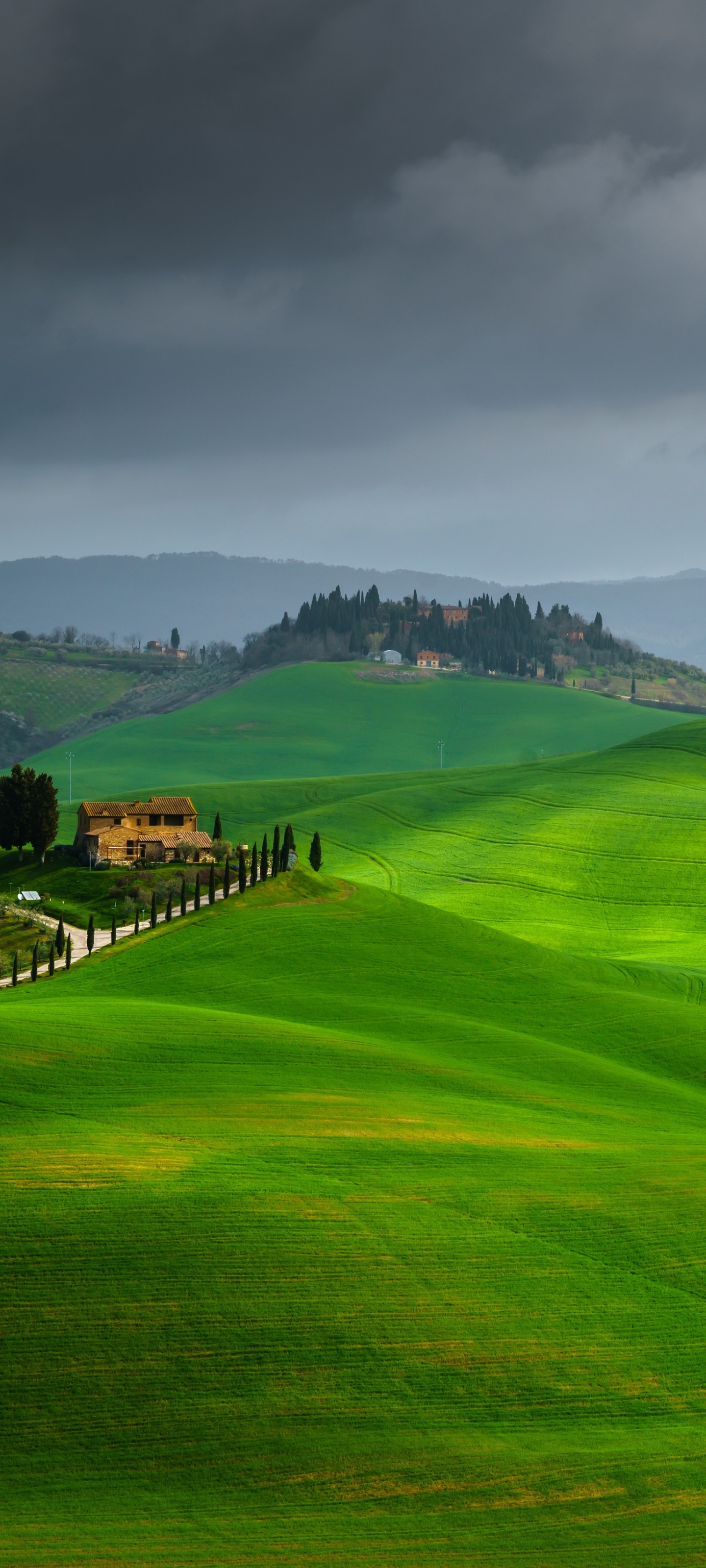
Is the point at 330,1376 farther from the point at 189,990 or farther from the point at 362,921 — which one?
the point at 362,921

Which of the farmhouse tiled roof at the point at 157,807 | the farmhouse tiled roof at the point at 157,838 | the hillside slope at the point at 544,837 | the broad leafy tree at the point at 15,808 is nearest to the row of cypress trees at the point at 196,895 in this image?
the farmhouse tiled roof at the point at 157,838

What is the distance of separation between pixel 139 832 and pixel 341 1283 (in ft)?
198

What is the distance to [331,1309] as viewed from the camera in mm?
28672

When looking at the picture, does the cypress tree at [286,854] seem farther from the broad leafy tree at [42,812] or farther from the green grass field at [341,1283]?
the green grass field at [341,1283]

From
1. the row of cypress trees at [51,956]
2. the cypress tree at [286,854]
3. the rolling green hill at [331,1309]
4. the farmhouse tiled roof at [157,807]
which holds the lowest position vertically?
the rolling green hill at [331,1309]

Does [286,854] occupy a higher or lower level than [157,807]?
lower

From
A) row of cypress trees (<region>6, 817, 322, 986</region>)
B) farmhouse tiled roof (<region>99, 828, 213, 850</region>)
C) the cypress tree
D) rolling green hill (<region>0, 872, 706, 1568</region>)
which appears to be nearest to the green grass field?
rolling green hill (<region>0, 872, 706, 1568</region>)

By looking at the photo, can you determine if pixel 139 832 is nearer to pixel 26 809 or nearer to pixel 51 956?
pixel 26 809

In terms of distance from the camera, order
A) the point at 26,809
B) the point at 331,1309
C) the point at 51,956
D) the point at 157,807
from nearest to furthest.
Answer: the point at 331,1309 → the point at 51,956 → the point at 26,809 → the point at 157,807

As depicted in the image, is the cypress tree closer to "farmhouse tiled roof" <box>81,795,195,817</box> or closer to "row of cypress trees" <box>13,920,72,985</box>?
"farmhouse tiled roof" <box>81,795,195,817</box>

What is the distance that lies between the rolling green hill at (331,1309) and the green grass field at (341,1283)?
8cm

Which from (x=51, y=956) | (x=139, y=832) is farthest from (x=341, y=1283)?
(x=139, y=832)

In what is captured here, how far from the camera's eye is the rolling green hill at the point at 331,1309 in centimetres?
2411

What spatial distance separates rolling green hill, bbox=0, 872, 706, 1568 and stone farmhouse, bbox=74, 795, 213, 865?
37.2 metres
